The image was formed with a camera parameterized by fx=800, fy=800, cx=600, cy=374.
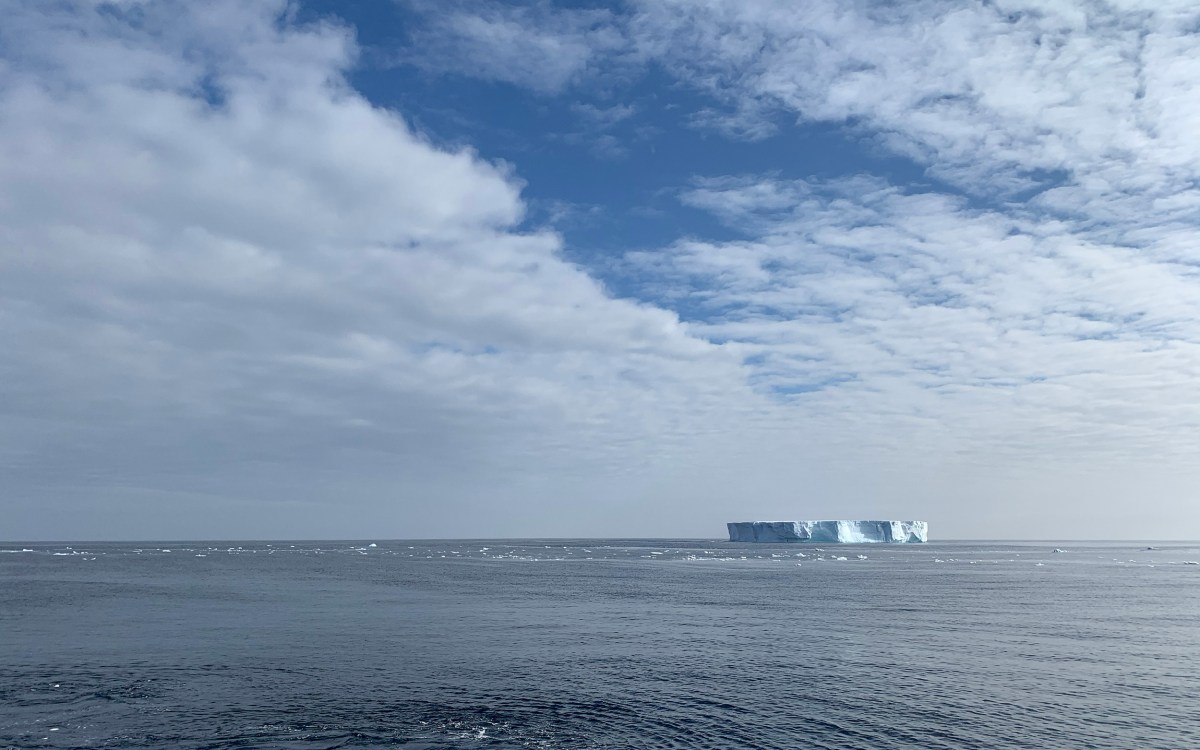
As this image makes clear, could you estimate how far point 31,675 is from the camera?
1324 inches

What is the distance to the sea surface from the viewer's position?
26266 mm

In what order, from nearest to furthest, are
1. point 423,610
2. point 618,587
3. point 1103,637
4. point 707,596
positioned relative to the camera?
point 1103,637 < point 423,610 < point 707,596 < point 618,587

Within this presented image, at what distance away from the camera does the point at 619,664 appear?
123 feet

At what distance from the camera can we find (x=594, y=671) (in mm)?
35938

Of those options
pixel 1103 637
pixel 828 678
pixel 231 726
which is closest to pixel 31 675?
pixel 231 726

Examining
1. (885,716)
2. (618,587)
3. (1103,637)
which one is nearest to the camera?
(885,716)

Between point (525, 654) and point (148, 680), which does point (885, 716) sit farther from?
point (148, 680)

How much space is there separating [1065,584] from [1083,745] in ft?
247

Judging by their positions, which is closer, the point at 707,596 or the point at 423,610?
the point at 423,610

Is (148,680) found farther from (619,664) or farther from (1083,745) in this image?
(1083,745)

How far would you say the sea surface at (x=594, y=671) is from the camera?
26266mm

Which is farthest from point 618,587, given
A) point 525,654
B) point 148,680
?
point 148,680

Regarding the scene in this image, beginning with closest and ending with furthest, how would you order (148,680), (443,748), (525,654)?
(443,748) < (148,680) < (525,654)

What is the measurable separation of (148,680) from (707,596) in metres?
47.9
